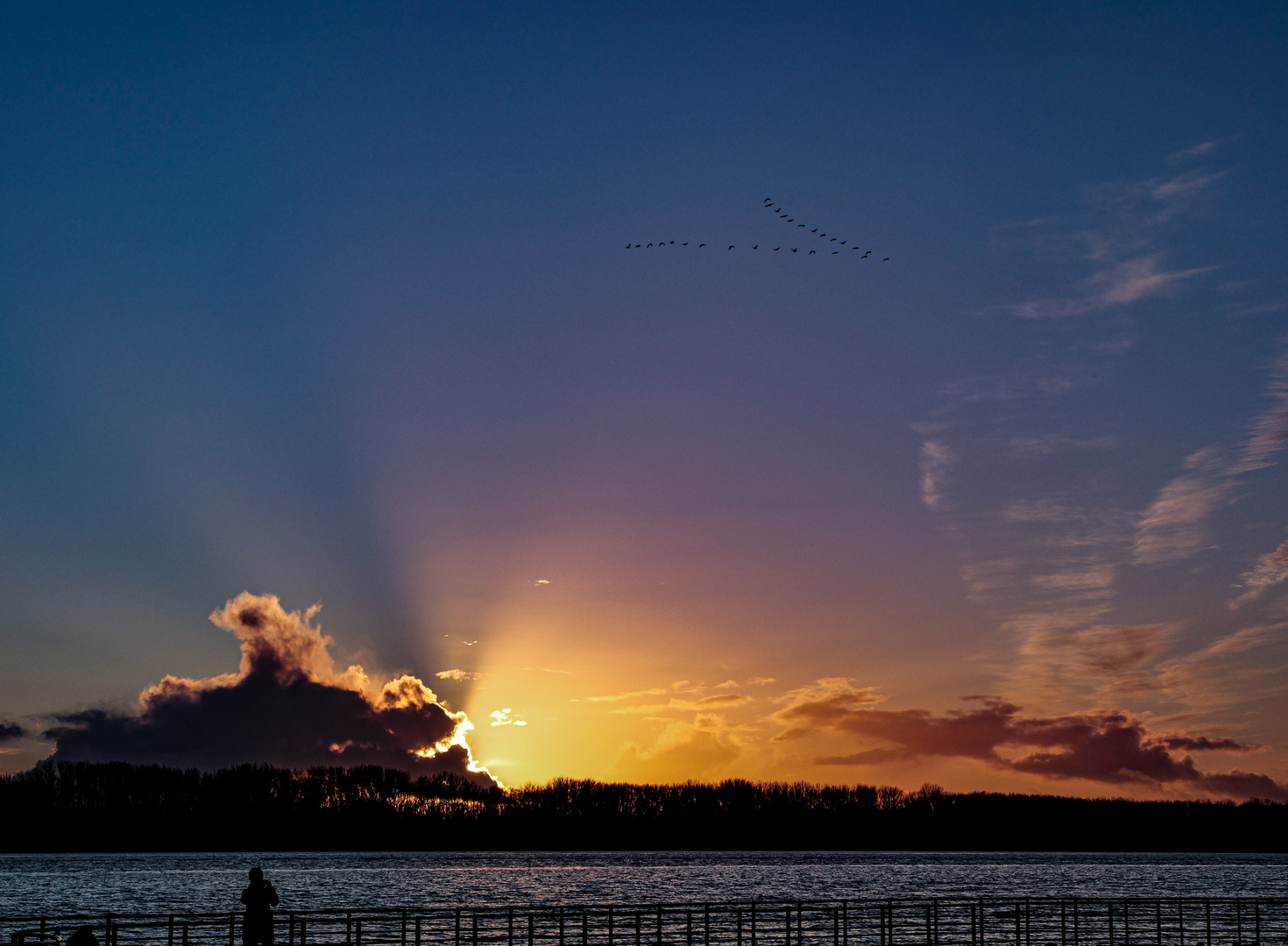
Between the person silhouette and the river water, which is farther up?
the person silhouette

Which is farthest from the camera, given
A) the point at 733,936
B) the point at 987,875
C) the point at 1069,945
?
the point at 987,875

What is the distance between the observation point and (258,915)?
25516mm

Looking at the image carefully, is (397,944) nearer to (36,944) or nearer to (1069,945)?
(36,944)

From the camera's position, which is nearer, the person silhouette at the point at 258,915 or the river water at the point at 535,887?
the person silhouette at the point at 258,915

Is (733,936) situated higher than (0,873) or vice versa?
(733,936)

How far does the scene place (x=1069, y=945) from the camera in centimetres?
6506

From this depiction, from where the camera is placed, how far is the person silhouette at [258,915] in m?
25.4

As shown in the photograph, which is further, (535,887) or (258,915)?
(535,887)

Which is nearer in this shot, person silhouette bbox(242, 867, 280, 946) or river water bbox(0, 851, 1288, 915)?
person silhouette bbox(242, 867, 280, 946)

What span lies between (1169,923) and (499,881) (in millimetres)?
91236

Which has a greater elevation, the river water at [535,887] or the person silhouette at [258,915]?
the person silhouette at [258,915]

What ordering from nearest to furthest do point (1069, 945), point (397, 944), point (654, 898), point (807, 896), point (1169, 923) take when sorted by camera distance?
point (397, 944), point (1069, 945), point (1169, 923), point (654, 898), point (807, 896)

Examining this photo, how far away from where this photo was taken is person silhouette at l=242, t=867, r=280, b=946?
25422 millimetres

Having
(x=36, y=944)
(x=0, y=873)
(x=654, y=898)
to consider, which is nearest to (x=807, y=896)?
(x=654, y=898)
